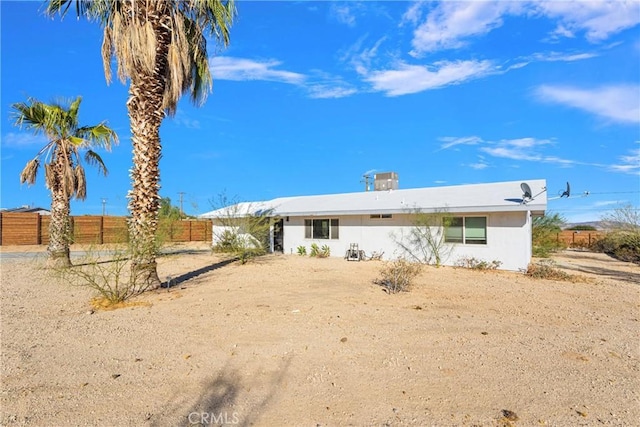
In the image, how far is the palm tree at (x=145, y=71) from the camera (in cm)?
827

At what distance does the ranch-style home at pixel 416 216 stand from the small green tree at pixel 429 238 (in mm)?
47

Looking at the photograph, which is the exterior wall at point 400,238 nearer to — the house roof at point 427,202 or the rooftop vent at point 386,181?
the house roof at point 427,202

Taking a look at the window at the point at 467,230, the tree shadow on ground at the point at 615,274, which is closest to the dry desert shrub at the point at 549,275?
the tree shadow on ground at the point at 615,274

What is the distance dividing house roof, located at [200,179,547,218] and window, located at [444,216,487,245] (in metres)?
0.59

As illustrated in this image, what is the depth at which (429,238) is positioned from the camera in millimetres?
14344

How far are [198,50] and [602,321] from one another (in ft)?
36.9

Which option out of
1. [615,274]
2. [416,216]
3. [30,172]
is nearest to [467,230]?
[416,216]

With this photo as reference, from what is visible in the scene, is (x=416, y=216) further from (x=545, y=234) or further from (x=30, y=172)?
(x=30, y=172)

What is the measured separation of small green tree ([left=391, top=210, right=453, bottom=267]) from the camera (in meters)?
14.1

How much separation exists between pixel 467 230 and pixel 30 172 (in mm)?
15588

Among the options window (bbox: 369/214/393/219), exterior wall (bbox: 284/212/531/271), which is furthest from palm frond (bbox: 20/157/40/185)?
Answer: window (bbox: 369/214/393/219)

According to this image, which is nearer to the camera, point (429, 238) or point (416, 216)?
point (429, 238)

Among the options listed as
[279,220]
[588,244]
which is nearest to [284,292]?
[279,220]

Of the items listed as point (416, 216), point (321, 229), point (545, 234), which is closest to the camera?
point (416, 216)
